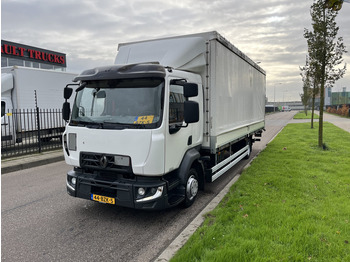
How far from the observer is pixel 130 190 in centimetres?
375

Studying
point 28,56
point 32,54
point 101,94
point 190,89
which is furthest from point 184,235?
point 32,54

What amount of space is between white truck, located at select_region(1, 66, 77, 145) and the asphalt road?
18.3 ft

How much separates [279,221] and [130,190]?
7.16ft

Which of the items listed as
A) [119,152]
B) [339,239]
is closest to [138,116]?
[119,152]

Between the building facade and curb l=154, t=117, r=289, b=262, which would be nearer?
curb l=154, t=117, r=289, b=262

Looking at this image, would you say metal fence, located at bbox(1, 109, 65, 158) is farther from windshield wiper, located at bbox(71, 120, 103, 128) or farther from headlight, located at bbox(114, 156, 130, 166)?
headlight, located at bbox(114, 156, 130, 166)

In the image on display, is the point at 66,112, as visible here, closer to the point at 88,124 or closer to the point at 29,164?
the point at 88,124

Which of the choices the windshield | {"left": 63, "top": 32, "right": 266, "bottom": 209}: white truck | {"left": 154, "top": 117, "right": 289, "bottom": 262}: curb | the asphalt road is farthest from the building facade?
{"left": 154, "top": 117, "right": 289, "bottom": 262}: curb

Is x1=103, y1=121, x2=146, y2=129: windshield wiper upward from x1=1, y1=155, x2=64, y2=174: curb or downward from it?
upward

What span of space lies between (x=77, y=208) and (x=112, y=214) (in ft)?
2.58


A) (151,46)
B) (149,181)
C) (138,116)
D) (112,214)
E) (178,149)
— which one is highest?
(151,46)

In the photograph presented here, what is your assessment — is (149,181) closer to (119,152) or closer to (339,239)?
(119,152)

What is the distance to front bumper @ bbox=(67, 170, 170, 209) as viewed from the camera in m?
3.75

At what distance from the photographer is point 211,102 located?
4.96 m
